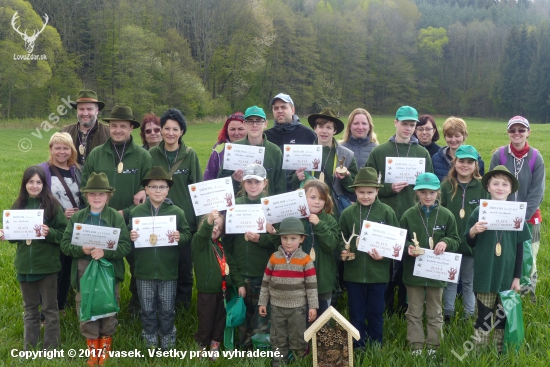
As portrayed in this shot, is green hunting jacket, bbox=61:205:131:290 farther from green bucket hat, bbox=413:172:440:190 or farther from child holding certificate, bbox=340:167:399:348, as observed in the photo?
green bucket hat, bbox=413:172:440:190

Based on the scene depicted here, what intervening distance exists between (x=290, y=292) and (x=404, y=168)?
2213mm

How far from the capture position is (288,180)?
258 inches

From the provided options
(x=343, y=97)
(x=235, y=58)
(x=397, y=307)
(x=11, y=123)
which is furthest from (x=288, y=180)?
(x=343, y=97)

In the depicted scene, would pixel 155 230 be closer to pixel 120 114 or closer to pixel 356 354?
pixel 120 114

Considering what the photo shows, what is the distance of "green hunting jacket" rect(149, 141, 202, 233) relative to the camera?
20.7ft

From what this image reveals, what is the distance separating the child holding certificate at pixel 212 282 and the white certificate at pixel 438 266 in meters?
1.99

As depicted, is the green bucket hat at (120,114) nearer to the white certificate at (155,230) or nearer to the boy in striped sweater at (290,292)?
the white certificate at (155,230)

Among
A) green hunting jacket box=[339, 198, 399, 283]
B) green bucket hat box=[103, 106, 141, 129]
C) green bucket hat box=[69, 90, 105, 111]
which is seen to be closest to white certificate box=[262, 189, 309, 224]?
green hunting jacket box=[339, 198, 399, 283]

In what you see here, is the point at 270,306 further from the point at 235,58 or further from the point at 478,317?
the point at 235,58

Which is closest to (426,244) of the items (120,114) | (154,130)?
(120,114)

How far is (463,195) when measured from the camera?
20.0 ft

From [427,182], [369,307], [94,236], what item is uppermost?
[427,182]

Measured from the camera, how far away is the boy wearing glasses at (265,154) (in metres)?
6.15

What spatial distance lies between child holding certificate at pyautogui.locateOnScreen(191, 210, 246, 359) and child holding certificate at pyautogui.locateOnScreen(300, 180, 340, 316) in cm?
89
